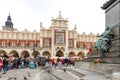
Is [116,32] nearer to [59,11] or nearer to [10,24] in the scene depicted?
[59,11]

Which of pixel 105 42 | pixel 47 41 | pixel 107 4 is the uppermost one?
pixel 47 41

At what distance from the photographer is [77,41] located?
283ft

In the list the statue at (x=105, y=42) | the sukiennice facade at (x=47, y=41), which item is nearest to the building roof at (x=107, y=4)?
the statue at (x=105, y=42)

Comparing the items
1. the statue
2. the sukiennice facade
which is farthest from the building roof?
the sukiennice facade

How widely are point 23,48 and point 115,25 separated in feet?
228

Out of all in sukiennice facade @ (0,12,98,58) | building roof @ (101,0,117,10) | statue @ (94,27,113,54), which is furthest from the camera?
sukiennice facade @ (0,12,98,58)

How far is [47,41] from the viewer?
83.2 meters

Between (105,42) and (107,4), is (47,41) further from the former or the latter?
(105,42)

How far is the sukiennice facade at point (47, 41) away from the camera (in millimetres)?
81250

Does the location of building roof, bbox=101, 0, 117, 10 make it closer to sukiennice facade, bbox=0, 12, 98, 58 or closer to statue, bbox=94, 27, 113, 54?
statue, bbox=94, 27, 113, 54

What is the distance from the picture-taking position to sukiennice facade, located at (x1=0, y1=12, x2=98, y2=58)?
81250 mm

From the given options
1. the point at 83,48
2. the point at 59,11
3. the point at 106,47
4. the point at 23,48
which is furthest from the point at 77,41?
the point at 106,47

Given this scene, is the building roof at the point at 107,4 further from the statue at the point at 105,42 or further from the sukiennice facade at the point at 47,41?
the sukiennice facade at the point at 47,41

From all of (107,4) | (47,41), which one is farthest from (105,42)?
(47,41)
